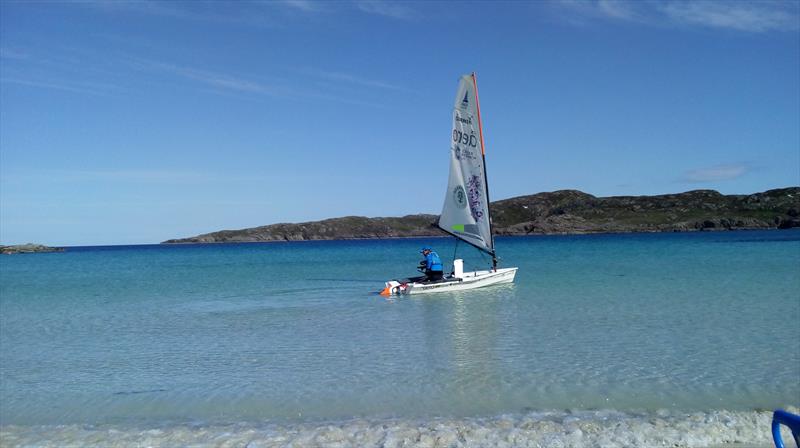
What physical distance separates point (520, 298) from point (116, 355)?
1268 cm

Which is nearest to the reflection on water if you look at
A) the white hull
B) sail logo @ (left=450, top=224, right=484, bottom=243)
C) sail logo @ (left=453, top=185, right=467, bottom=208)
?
the white hull

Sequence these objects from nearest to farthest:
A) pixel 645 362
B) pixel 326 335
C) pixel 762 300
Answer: pixel 645 362 < pixel 326 335 < pixel 762 300

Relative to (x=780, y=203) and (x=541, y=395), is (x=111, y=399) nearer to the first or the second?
(x=541, y=395)

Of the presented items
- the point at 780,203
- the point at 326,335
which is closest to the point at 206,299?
the point at 326,335

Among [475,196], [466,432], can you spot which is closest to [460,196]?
[475,196]

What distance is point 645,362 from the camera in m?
11.7

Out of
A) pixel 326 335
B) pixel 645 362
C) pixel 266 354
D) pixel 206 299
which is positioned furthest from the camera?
pixel 206 299

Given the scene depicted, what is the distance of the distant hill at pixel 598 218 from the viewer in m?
134

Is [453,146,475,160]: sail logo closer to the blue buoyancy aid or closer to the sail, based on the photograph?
the sail

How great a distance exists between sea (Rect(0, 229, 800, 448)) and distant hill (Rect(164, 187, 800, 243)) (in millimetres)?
123331

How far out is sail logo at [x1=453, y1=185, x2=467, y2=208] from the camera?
27797 millimetres

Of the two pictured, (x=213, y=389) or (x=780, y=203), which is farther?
(x=780, y=203)

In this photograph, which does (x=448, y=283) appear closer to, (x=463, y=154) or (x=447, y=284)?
(x=447, y=284)

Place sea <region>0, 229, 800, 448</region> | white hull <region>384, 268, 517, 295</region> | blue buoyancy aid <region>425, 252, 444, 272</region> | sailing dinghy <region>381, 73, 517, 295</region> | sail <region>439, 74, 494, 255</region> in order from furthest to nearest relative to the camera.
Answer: sail <region>439, 74, 494, 255</region>
sailing dinghy <region>381, 73, 517, 295</region>
blue buoyancy aid <region>425, 252, 444, 272</region>
white hull <region>384, 268, 517, 295</region>
sea <region>0, 229, 800, 448</region>
